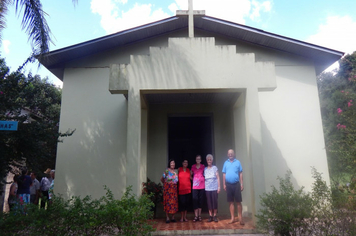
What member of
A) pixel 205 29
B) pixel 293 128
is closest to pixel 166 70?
pixel 205 29

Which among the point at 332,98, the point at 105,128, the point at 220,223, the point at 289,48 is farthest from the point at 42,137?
the point at 332,98

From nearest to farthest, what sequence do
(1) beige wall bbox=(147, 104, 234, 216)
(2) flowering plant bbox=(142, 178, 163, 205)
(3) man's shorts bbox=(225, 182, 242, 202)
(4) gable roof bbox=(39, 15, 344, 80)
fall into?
(3) man's shorts bbox=(225, 182, 242, 202)
(2) flowering plant bbox=(142, 178, 163, 205)
(4) gable roof bbox=(39, 15, 344, 80)
(1) beige wall bbox=(147, 104, 234, 216)

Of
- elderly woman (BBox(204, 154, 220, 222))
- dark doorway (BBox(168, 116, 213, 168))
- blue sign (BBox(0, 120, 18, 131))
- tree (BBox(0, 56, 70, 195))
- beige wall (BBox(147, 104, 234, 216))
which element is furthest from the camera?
dark doorway (BBox(168, 116, 213, 168))

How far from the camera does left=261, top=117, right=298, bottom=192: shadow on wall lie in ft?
25.0

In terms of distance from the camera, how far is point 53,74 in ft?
29.6

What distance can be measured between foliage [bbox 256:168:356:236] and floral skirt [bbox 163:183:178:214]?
264cm

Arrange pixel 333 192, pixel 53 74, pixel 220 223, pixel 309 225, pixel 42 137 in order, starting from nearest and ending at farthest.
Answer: pixel 309 225 < pixel 333 192 < pixel 42 137 < pixel 220 223 < pixel 53 74

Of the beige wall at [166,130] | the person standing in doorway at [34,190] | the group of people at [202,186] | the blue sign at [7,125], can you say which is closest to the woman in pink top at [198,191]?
the group of people at [202,186]

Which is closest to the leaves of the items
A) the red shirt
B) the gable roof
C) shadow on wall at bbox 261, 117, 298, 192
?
the gable roof

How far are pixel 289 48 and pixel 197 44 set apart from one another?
3.55 metres

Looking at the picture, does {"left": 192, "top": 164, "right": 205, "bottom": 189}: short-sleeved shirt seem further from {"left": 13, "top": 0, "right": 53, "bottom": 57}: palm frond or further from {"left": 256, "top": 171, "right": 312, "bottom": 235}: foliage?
{"left": 13, "top": 0, "right": 53, "bottom": 57}: palm frond

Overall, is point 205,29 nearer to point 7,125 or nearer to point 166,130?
point 166,130

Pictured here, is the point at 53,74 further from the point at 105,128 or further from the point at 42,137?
the point at 42,137

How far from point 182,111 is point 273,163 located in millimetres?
3126
